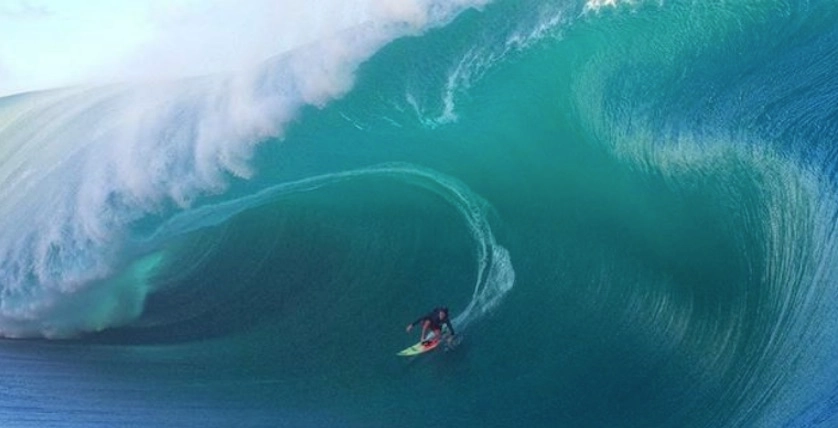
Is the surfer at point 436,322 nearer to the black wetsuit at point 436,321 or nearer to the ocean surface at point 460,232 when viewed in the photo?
the black wetsuit at point 436,321

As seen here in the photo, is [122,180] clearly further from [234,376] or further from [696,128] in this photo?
[696,128]

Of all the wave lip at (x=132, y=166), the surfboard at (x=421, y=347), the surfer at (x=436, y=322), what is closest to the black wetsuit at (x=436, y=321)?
the surfer at (x=436, y=322)

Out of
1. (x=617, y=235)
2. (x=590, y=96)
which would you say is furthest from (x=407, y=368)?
(x=590, y=96)

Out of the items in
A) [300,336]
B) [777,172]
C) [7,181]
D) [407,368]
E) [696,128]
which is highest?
[7,181]

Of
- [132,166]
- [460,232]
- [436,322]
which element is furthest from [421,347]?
[132,166]

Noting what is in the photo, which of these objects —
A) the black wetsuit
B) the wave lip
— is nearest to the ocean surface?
the wave lip

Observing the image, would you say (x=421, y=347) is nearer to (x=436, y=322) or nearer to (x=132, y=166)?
(x=436, y=322)
